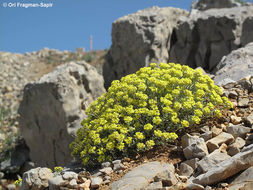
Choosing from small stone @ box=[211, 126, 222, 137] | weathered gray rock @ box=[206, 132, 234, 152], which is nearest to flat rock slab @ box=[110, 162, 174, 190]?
weathered gray rock @ box=[206, 132, 234, 152]

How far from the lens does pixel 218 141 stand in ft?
15.3

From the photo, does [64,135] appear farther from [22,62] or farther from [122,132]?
[22,62]

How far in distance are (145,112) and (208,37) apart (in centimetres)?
1252

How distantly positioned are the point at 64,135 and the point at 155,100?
6.36m

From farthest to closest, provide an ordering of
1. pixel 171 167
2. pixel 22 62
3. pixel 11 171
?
pixel 22 62
pixel 11 171
pixel 171 167

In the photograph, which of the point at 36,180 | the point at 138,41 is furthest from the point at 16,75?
the point at 36,180

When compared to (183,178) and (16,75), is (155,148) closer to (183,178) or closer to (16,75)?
(183,178)

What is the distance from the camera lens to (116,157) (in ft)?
16.8

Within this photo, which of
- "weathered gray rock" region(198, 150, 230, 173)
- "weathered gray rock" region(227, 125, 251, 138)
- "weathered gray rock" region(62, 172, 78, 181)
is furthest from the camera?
"weathered gray rock" region(227, 125, 251, 138)

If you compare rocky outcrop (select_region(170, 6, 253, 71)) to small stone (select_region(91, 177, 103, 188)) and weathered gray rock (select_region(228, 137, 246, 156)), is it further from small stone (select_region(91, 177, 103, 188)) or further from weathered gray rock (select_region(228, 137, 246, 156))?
small stone (select_region(91, 177, 103, 188))

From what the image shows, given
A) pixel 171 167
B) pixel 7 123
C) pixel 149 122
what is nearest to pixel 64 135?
pixel 149 122

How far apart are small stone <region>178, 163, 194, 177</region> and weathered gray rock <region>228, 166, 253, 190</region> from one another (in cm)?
70

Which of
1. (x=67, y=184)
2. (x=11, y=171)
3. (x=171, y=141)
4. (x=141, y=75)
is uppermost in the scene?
(x=141, y=75)

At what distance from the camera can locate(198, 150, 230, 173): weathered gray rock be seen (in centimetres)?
414
